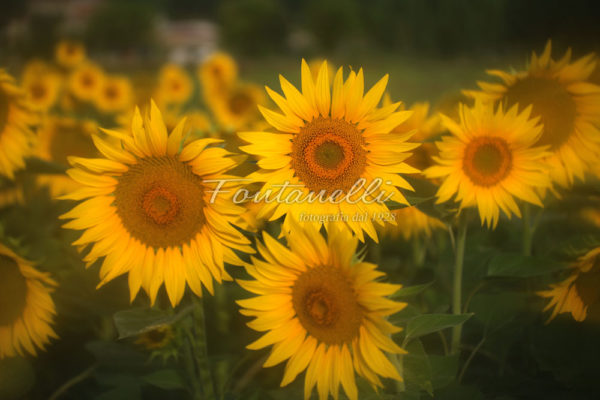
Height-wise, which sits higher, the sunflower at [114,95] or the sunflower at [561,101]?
the sunflower at [114,95]

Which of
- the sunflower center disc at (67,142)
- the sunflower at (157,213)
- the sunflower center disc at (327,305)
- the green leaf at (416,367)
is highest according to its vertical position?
the sunflower center disc at (67,142)

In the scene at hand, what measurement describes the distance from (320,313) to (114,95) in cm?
405

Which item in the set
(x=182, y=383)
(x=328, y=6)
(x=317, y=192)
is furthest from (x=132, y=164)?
(x=328, y=6)

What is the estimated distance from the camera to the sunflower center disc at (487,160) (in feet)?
4.27

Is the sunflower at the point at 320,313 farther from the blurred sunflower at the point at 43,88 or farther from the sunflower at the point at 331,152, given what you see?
the blurred sunflower at the point at 43,88

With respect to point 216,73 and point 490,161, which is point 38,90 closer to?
point 216,73

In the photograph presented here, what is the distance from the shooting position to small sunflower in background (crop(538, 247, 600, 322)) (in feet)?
4.07

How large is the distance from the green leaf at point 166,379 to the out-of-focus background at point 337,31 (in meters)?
1.16

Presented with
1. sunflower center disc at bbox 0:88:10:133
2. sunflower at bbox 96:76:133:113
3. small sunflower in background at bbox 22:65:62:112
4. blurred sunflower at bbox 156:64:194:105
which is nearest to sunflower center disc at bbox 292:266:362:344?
sunflower center disc at bbox 0:88:10:133

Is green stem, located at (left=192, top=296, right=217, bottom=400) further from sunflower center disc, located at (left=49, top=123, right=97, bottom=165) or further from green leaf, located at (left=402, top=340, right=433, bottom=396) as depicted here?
sunflower center disc, located at (left=49, top=123, right=97, bottom=165)

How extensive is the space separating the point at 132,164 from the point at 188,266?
10.4 inches

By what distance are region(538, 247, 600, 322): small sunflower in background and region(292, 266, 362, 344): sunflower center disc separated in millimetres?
525

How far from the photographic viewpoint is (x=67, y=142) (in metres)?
2.58

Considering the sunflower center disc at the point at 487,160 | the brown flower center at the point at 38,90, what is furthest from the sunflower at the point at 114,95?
the sunflower center disc at the point at 487,160
